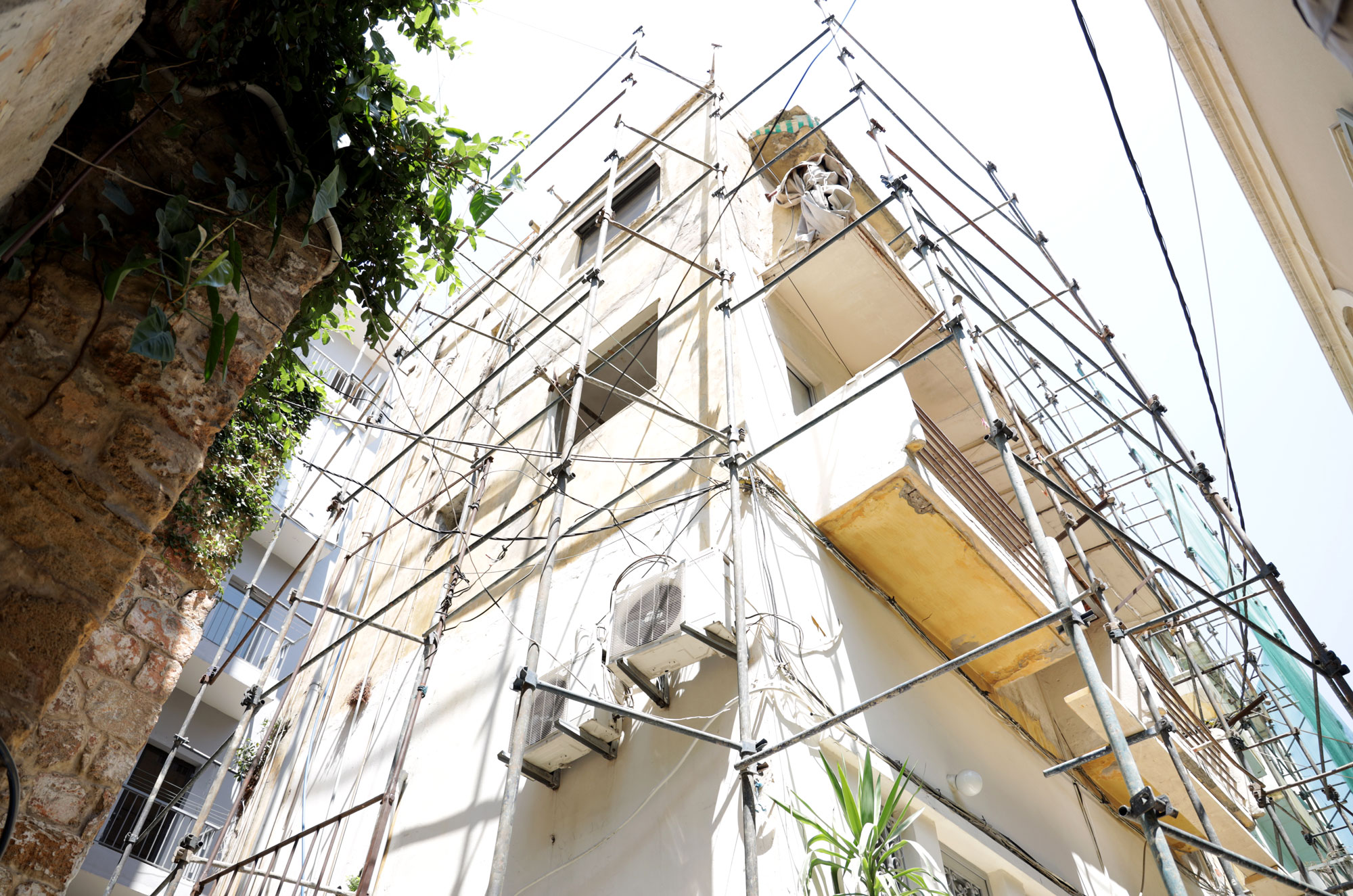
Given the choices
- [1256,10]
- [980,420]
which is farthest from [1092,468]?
[1256,10]

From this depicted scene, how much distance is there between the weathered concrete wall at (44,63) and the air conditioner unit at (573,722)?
309 centimetres

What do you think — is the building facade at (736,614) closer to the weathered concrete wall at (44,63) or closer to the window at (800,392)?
the window at (800,392)

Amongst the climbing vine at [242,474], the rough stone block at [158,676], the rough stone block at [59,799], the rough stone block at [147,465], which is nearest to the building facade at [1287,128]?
the rough stone block at [147,465]

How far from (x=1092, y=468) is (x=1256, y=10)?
19.3ft

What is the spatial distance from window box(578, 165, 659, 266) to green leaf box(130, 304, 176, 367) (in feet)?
22.0

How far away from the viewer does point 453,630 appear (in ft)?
20.8

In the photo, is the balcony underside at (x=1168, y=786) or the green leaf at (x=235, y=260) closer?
the green leaf at (x=235, y=260)

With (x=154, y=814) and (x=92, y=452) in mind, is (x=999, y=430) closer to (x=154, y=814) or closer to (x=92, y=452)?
(x=92, y=452)

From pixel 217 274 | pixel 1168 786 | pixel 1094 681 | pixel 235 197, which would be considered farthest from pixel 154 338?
pixel 1168 786

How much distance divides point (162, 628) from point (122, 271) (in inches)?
56.8

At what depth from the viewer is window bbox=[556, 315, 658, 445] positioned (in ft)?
23.6

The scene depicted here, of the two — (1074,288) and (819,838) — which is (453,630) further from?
(1074,288)

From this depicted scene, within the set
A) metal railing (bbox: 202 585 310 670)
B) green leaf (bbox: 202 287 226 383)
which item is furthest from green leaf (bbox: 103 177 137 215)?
metal railing (bbox: 202 585 310 670)

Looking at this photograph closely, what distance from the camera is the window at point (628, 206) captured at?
9.43 meters
